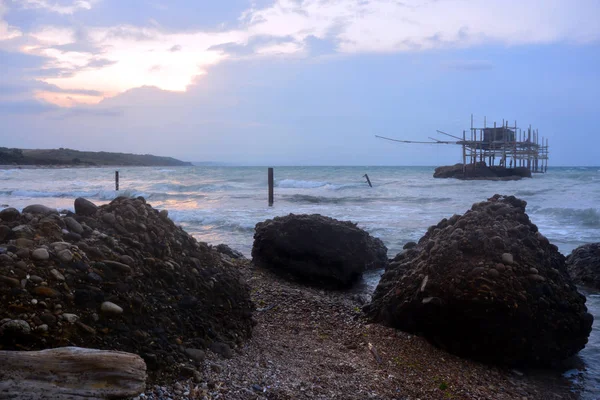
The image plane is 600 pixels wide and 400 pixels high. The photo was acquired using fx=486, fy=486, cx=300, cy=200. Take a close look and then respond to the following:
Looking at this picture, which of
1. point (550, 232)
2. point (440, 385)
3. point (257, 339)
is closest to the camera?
point (440, 385)

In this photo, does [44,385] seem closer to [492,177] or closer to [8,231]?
[8,231]

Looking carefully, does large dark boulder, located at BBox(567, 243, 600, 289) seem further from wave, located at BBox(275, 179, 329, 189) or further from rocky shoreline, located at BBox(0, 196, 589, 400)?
wave, located at BBox(275, 179, 329, 189)

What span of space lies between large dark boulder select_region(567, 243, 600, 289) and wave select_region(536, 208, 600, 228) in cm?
710

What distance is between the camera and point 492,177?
40.5 m

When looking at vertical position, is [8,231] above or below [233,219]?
above

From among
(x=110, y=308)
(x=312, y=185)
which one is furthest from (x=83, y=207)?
(x=312, y=185)

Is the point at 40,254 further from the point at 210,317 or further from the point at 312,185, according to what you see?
the point at 312,185

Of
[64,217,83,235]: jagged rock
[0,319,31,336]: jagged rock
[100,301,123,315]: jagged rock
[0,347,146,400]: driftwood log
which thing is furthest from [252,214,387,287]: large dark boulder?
[0,319,31,336]: jagged rock

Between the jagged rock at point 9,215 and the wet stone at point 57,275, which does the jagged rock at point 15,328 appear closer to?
the wet stone at point 57,275

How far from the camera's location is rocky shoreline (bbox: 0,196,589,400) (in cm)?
298

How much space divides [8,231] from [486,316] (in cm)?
398

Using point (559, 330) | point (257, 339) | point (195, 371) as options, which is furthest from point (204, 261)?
point (559, 330)

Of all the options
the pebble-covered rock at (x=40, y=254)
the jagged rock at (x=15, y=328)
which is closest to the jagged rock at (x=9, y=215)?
the pebble-covered rock at (x=40, y=254)

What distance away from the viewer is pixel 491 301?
14.4 feet
